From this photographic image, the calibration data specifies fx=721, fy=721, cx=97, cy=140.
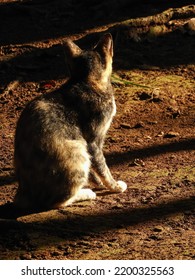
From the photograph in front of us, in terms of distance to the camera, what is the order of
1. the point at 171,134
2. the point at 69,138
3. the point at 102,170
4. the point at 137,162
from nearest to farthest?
the point at 69,138 < the point at 102,170 < the point at 137,162 < the point at 171,134

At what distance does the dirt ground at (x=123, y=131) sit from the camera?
6.07 meters

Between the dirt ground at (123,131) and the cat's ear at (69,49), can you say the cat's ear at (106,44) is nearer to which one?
the cat's ear at (69,49)

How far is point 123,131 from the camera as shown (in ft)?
29.7

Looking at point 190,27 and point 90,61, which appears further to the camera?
point 190,27

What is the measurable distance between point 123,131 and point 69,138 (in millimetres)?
2168

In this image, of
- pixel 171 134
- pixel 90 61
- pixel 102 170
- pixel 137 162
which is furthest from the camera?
pixel 171 134

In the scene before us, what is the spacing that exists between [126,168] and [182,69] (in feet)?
9.57

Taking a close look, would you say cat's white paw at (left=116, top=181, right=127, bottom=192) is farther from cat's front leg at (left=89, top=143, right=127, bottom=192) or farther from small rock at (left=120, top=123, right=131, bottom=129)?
small rock at (left=120, top=123, right=131, bottom=129)

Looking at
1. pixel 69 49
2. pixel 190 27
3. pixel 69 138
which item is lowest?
pixel 69 138

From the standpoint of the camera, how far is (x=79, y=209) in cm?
684

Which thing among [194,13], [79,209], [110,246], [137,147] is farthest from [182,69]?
[110,246]

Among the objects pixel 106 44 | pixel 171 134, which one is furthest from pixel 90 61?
pixel 171 134

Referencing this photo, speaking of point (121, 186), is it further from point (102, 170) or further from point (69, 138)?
point (69, 138)

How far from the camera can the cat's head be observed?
7426mm
